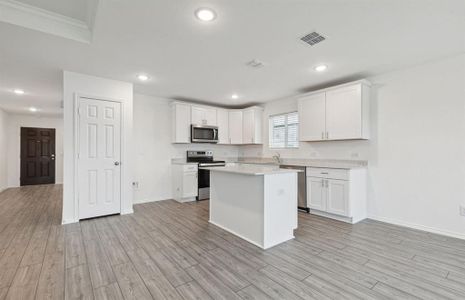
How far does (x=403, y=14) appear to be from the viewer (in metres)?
2.11

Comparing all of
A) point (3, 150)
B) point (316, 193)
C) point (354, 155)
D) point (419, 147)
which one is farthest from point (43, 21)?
point (3, 150)

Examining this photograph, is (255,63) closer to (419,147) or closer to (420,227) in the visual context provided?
(419,147)

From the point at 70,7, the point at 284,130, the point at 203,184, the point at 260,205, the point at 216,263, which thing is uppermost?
the point at 70,7

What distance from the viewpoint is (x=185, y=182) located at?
4.95 m

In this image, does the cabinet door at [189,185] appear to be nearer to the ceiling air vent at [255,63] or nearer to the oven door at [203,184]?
the oven door at [203,184]

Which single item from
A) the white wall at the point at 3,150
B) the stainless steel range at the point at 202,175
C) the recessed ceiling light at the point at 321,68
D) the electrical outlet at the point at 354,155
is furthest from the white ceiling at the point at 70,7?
the white wall at the point at 3,150

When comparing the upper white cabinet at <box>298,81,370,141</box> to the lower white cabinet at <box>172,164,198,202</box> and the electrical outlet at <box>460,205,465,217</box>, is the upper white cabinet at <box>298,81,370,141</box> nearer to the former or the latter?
the electrical outlet at <box>460,205,465,217</box>

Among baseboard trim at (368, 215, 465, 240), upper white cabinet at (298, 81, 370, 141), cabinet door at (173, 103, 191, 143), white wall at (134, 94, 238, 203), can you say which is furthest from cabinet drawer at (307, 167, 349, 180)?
white wall at (134, 94, 238, 203)

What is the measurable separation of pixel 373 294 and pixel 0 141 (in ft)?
30.8

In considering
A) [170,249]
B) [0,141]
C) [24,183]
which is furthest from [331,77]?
[24,183]

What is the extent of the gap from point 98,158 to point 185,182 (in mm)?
1790

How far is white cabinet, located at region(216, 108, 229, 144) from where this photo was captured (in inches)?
233

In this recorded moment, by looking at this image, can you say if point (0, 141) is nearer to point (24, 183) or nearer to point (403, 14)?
point (24, 183)

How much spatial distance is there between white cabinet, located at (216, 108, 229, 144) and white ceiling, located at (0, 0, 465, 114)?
1.68 metres
